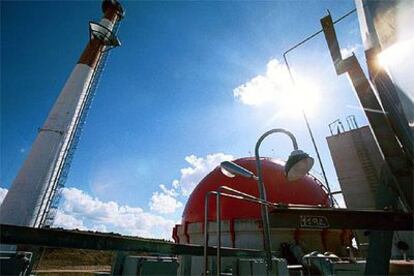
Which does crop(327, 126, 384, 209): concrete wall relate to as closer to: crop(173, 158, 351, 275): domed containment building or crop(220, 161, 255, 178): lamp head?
crop(173, 158, 351, 275): domed containment building

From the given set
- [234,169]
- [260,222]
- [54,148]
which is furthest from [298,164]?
[54,148]

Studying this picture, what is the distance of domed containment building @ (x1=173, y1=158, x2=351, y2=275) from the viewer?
12109mm

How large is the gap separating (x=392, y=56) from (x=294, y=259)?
11.8 m

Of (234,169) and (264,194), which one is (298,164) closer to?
(264,194)

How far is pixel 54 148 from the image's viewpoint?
52.1ft

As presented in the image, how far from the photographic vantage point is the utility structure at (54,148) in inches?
554

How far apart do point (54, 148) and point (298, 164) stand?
1682 centimetres

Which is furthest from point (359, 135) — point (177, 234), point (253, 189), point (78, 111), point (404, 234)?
point (78, 111)

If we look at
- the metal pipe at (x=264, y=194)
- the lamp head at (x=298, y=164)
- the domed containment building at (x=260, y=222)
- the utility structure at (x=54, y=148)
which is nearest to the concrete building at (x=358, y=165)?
the domed containment building at (x=260, y=222)

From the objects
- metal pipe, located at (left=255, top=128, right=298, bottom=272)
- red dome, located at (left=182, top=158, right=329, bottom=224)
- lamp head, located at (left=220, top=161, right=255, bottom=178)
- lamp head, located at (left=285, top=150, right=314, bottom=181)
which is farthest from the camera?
red dome, located at (left=182, top=158, right=329, bottom=224)

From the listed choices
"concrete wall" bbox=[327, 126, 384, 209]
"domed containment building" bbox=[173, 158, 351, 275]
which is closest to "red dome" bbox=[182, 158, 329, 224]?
"domed containment building" bbox=[173, 158, 351, 275]

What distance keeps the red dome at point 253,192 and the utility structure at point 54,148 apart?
8907mm

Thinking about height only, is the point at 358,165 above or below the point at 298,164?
above

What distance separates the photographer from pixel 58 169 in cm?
1644
